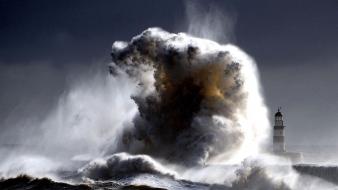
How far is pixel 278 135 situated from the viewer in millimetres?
42656

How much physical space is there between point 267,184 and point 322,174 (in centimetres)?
249

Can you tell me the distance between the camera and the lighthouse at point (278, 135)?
4223cm

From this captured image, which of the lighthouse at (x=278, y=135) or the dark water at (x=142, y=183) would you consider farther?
the lighthouse at (x=278, y=135)

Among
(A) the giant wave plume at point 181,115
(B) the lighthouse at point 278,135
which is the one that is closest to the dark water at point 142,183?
(A) the giant wave plume at point 181,115

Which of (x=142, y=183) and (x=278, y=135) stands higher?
(x=278, y=135)

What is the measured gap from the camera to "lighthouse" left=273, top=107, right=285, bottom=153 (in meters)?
42.2

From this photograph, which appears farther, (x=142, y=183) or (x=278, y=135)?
(x=278, y=135)

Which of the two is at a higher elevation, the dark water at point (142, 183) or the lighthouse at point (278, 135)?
the lighthouse at point (278, 135)

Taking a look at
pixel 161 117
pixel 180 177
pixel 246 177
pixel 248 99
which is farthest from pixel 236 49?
pixel 246 177

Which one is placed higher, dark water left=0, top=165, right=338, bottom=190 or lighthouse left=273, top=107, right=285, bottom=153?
lighthouse left=273, top=107, right=285, bottom=153

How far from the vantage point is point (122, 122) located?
2060 inches

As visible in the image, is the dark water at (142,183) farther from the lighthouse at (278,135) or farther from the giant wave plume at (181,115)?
the lighthouse at (278,135)

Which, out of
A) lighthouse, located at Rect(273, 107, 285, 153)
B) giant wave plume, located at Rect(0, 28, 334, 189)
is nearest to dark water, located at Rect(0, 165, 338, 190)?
giant wave plume, located at Rect(0, 28, 334, 189)

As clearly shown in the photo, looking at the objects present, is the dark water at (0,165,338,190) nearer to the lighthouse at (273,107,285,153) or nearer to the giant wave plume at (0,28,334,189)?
the giant wave plume at (0,28,334,189)
